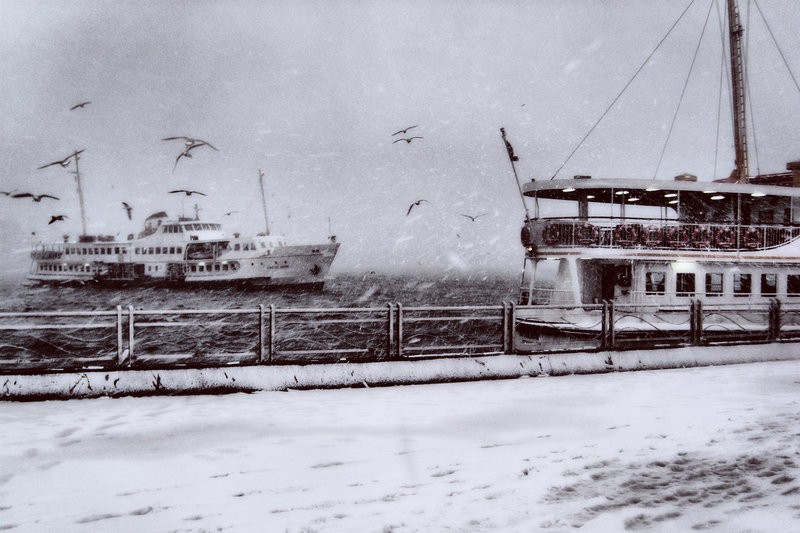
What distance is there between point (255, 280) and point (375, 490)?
68.6 meters

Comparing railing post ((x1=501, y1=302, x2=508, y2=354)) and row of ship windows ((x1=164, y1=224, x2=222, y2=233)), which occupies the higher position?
row of ship windows ((x1=164, y1=224, x2=222, y2=233))

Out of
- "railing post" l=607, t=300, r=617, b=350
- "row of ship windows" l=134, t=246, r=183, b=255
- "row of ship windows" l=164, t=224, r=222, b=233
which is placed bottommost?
"railing post" l=607, t=300, r=617, b=350

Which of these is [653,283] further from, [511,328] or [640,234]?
[511,328]

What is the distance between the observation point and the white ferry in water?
229 ft

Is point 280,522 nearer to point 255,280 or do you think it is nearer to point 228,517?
point 228,517

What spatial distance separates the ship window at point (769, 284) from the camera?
70.3ft

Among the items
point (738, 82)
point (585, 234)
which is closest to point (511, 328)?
point (585, 234)

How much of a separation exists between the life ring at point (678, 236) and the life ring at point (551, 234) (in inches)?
155

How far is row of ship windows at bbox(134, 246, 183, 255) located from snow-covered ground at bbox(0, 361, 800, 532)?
231 ft

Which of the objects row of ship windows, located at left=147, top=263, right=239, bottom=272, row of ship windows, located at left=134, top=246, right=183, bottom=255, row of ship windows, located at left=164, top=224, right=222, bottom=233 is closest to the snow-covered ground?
row of ship windows, located at left=147, top=263, right=239, bottom=272

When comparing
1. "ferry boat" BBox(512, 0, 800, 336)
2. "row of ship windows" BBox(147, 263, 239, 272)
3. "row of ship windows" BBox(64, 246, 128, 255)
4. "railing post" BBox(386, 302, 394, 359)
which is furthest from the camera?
"row of ship windows" BBox(64, 246, 128, 255)

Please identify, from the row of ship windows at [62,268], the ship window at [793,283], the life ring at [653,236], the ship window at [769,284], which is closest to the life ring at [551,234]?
the life ring at [653,236]

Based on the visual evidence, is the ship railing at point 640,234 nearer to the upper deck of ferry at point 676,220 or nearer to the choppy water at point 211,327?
the upper deck of ferry at point 676,220

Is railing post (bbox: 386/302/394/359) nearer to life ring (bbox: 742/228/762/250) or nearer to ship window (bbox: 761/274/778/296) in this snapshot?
life ring (bbox: 742/228/762/250)
